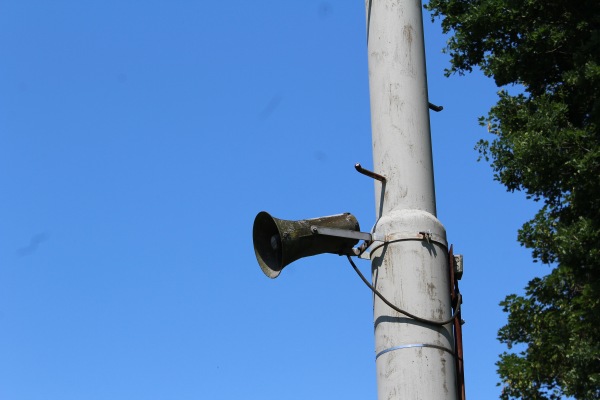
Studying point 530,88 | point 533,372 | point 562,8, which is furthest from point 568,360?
point 562,8

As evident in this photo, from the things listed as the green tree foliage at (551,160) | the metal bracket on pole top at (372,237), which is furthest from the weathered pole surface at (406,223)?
the green tree foliage at (551,160)

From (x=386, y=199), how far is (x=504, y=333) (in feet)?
26.4

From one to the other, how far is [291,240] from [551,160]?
752 cm

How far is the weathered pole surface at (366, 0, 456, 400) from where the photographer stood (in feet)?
12.1

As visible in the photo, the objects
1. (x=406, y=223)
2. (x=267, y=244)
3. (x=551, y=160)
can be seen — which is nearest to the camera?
(x=406, y=223)

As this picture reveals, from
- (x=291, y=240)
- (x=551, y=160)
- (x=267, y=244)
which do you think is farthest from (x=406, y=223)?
(x=551, y=160)

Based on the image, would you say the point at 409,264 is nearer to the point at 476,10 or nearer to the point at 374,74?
the point at 374,74

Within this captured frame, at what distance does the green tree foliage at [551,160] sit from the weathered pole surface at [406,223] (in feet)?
21.9

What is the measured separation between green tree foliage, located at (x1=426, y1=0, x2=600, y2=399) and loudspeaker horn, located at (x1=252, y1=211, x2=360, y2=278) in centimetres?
675

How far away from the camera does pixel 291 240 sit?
400 cm

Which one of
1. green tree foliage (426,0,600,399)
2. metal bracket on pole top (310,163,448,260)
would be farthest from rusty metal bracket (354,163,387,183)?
green tree foliage (426,0,600,399)

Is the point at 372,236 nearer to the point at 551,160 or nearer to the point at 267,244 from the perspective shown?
the point at 267,244

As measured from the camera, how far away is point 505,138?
1166cm

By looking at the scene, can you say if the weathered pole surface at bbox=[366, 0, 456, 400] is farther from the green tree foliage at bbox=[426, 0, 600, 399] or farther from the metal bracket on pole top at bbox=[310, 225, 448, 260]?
the green tree foliage at bbox=[426, 0, 600, 399]
